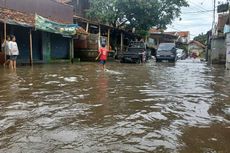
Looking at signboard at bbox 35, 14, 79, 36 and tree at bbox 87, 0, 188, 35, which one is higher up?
tree at bbox 87, 0, 188, 35

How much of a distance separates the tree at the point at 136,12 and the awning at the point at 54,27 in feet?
32.6

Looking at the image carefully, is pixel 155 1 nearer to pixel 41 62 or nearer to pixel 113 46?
pixel 113 46

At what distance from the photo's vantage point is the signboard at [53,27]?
1909 centimetres

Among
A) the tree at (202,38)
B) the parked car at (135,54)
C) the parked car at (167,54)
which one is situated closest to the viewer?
the parked car at (135,54)

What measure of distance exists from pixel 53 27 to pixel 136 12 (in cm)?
1487

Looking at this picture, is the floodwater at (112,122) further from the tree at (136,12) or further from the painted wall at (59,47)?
the tree at (136,12)

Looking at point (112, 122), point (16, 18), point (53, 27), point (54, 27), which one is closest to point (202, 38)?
point (54, 27)

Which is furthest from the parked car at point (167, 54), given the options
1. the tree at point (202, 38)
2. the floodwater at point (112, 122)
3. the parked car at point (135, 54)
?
the tree at point (202, 38)

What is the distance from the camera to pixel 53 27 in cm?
2070

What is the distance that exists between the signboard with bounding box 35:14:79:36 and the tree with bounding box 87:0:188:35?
10753mm

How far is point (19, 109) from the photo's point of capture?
625 cm

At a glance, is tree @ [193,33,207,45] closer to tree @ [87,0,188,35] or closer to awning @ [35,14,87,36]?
tree @ [87,0,188,35]

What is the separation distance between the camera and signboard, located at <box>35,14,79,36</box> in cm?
1909

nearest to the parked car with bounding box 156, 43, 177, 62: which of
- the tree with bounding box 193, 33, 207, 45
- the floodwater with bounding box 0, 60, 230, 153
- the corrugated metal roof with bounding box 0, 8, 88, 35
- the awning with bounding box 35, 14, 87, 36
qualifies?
the awning with bounding box 35, 14, 87, 36
